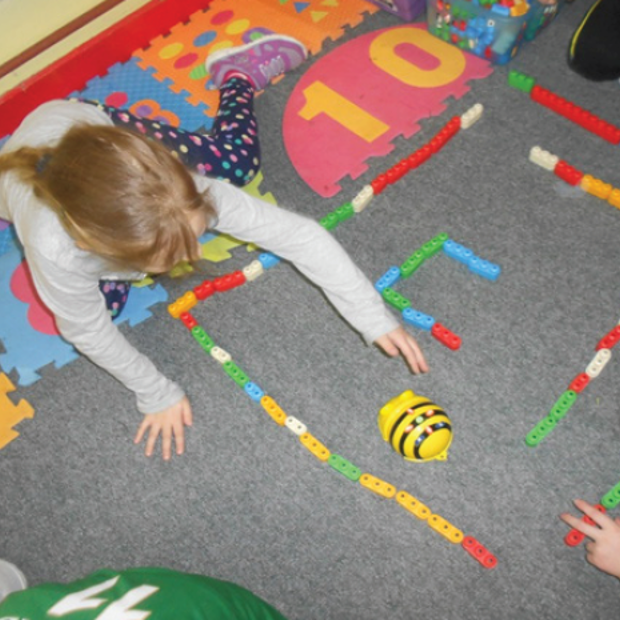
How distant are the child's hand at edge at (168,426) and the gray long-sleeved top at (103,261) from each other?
0.09 metres

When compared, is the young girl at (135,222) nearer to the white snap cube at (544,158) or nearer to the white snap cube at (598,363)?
the white snap cube at (598,363)

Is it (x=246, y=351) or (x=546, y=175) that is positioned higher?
(x=546, y=175)

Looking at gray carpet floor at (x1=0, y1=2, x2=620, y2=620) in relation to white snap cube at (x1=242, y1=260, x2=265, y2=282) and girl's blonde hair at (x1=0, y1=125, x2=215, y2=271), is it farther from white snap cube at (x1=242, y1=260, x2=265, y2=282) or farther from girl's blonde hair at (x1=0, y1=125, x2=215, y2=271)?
girl's blonde hair at (x1=0, y1=125, x2=215, y2=271)

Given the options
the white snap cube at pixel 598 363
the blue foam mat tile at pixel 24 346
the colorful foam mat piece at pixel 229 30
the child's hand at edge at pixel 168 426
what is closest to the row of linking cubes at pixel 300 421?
the child's hand at edge at pixel 168 426

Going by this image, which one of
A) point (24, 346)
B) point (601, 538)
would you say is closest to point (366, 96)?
point (24, 346)

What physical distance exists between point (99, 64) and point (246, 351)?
928mm

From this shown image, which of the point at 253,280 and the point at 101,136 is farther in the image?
the point at 253,280

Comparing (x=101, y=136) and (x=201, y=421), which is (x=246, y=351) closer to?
(x=201, y=421)

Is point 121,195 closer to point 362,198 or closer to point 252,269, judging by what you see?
point 252,269

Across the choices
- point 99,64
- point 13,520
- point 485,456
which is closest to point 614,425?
point 485,456

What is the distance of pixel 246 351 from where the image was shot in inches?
49.1

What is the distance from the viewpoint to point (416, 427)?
1014 millimetres

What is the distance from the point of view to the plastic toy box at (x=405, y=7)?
5.22 ft

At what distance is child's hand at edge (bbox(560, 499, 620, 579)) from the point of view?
3.09 feet
